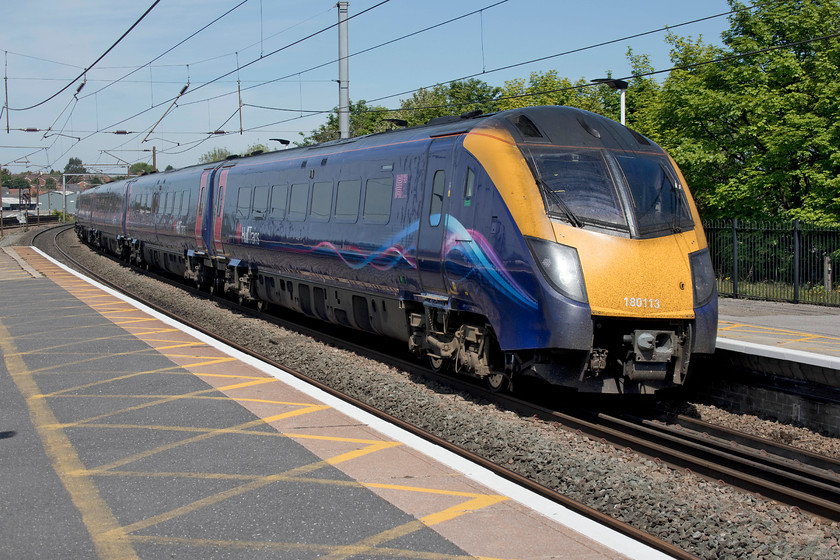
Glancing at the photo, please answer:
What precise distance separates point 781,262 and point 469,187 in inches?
444

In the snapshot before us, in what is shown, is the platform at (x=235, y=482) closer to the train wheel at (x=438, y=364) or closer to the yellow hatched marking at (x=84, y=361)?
the yellow hatched marking at (x=84, y=361)

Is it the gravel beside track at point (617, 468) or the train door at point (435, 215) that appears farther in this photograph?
the train door at point (435, 215)

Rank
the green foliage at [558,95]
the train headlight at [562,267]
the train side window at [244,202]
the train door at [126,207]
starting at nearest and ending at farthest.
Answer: the train headlight at [562,267] < the train side window at [244,202] < the train door at [126,207] < the green foliage at [558,95]

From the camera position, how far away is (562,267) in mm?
8250

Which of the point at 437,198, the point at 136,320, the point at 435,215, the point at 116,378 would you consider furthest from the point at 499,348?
the point at 136,320

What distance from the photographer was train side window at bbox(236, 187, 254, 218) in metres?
17.7

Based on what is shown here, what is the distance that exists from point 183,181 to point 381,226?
13923 millimetres

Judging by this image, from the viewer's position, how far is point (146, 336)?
13.6m

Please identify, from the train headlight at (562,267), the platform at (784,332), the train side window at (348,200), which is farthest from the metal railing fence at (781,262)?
the train headlight at (562,267)

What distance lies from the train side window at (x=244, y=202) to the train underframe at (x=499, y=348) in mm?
3130

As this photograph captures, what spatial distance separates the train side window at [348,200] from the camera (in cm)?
1256

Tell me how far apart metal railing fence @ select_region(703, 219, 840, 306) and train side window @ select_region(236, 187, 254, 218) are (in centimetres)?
1082

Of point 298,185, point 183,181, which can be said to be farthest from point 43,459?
point 183,181

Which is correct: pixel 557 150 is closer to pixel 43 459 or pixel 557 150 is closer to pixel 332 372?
pixel 332 372
